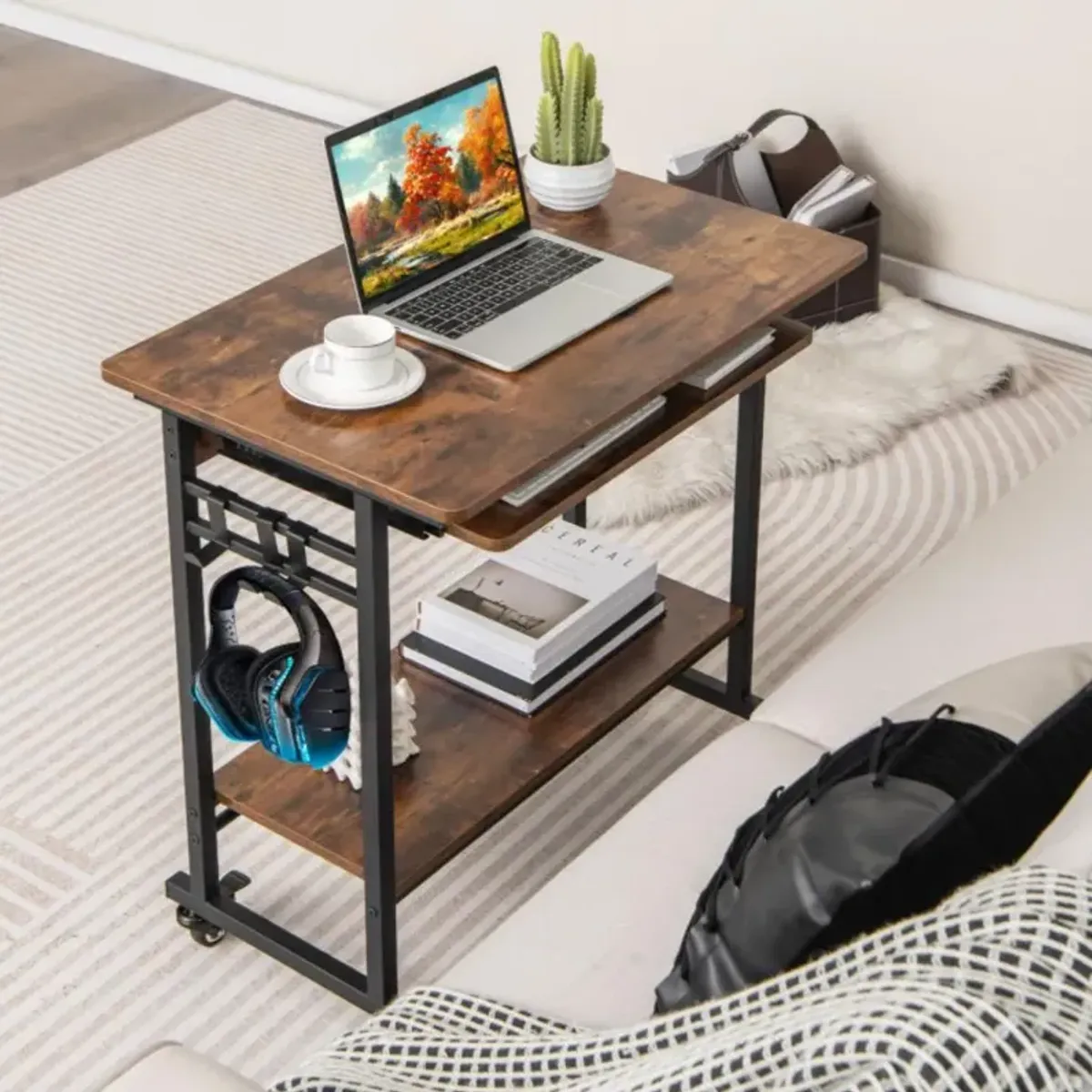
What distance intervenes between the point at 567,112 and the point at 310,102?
248 cm

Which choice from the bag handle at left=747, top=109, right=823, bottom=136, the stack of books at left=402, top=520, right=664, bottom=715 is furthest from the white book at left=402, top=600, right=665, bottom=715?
the bag handle at left=747, top=109, right=823, bottom=136

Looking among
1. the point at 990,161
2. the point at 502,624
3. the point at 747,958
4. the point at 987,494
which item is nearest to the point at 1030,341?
the point at 990,161

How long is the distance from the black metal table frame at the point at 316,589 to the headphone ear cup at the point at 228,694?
0.08 meters

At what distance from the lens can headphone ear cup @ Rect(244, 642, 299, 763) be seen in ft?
6.20

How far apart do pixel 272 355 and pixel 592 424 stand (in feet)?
1.18

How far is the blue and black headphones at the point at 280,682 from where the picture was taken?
187 cm

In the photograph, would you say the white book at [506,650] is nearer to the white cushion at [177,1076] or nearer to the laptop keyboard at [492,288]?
the laptop keyboard at [492,288]

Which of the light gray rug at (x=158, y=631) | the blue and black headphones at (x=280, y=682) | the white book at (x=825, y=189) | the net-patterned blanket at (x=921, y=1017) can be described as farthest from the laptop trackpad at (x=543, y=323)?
the white book at (x=825, y=189)

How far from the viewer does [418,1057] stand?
4.72 feet

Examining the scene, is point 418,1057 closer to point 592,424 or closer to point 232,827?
point 592,424

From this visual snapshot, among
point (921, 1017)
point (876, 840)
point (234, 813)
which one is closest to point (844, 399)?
point (234, 813)

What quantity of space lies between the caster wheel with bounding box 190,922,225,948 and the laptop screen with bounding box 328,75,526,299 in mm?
793

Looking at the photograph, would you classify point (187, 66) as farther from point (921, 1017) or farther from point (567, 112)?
point (921, 1017)

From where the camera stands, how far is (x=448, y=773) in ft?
6.97
